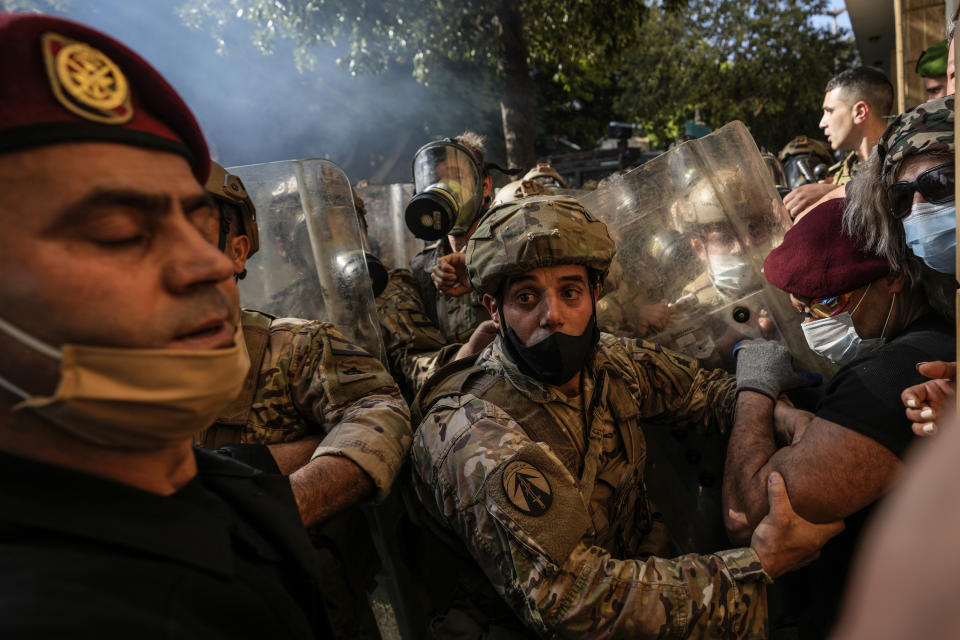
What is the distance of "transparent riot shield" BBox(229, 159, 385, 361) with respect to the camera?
2.95m

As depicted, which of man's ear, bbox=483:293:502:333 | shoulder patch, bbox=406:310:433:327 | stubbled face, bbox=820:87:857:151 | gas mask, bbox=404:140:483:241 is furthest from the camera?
stubbled face, bbox=820:87:857:151

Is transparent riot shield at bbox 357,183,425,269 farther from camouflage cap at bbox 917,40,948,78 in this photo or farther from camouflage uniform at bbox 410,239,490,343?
camouflage cap at bbox 917,40,948,78

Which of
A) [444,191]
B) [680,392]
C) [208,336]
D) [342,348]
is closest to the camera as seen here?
[208,336]

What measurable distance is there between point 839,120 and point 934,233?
12.6 feet

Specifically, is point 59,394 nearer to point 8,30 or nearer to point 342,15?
point 8,30

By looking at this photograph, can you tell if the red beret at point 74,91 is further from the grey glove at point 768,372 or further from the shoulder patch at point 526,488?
the grey glove at point 768,372

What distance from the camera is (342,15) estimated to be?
36.0 ft

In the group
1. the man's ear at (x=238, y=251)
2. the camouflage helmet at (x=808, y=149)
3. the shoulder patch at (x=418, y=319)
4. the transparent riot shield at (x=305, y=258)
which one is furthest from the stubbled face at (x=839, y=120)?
A: the man's ear at (x=238, y=251)

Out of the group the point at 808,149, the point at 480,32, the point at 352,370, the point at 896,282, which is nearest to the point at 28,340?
the point at 352,370

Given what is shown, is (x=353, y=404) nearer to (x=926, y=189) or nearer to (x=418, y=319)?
(x=418, y=319)

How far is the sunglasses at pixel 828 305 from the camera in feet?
7.05

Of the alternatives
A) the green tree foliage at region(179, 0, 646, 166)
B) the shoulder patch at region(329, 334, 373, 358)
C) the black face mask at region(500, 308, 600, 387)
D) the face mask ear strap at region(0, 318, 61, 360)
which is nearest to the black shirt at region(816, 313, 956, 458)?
the black face mask at region(500, 308, 600, 387)

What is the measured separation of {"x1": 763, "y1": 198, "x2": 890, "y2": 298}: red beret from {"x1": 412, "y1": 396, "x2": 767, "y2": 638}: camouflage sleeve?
958 mm

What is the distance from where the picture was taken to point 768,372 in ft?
8.17
